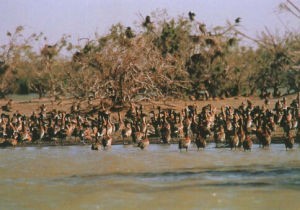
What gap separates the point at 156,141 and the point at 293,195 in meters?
9.37

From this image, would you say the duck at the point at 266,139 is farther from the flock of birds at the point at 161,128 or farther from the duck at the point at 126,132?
the duck at the point at 126,132

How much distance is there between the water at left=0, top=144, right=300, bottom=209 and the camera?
9172 mm

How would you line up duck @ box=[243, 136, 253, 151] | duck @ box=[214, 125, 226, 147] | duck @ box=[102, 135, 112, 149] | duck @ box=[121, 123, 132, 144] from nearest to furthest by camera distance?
duck @ box=[243, 136, 253, 151]
duck @ box=[102, 135, 112, 149]
duck @ box=[214, 125, 226, 147]
duck @ box=[121, 123, 132, 144]

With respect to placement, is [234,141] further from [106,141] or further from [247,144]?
[106,141]

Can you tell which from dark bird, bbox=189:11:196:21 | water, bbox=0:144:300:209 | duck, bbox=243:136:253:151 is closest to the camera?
water, bbox=0:144:300:209

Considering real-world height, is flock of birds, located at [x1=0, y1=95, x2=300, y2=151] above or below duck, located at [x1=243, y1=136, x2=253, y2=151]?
above

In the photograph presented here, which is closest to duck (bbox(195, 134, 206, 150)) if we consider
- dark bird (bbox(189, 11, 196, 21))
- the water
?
the water

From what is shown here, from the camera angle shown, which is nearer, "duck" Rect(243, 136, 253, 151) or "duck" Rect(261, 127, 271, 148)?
"duck" Rect(243, 136, 253, 151)

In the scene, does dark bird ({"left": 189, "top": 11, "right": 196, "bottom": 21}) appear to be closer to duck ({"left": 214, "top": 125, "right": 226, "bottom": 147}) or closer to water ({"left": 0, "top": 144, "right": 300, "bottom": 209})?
duck ({"left": 214, "top": 125, "right": 226, "bottom": 147})

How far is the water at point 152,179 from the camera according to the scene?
9172mm

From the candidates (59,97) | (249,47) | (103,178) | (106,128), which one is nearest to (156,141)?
(106,128)

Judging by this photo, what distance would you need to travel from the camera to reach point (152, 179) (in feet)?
37.3

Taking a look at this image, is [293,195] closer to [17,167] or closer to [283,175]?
[283,175]

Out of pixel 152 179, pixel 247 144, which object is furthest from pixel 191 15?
pixel 152 179
